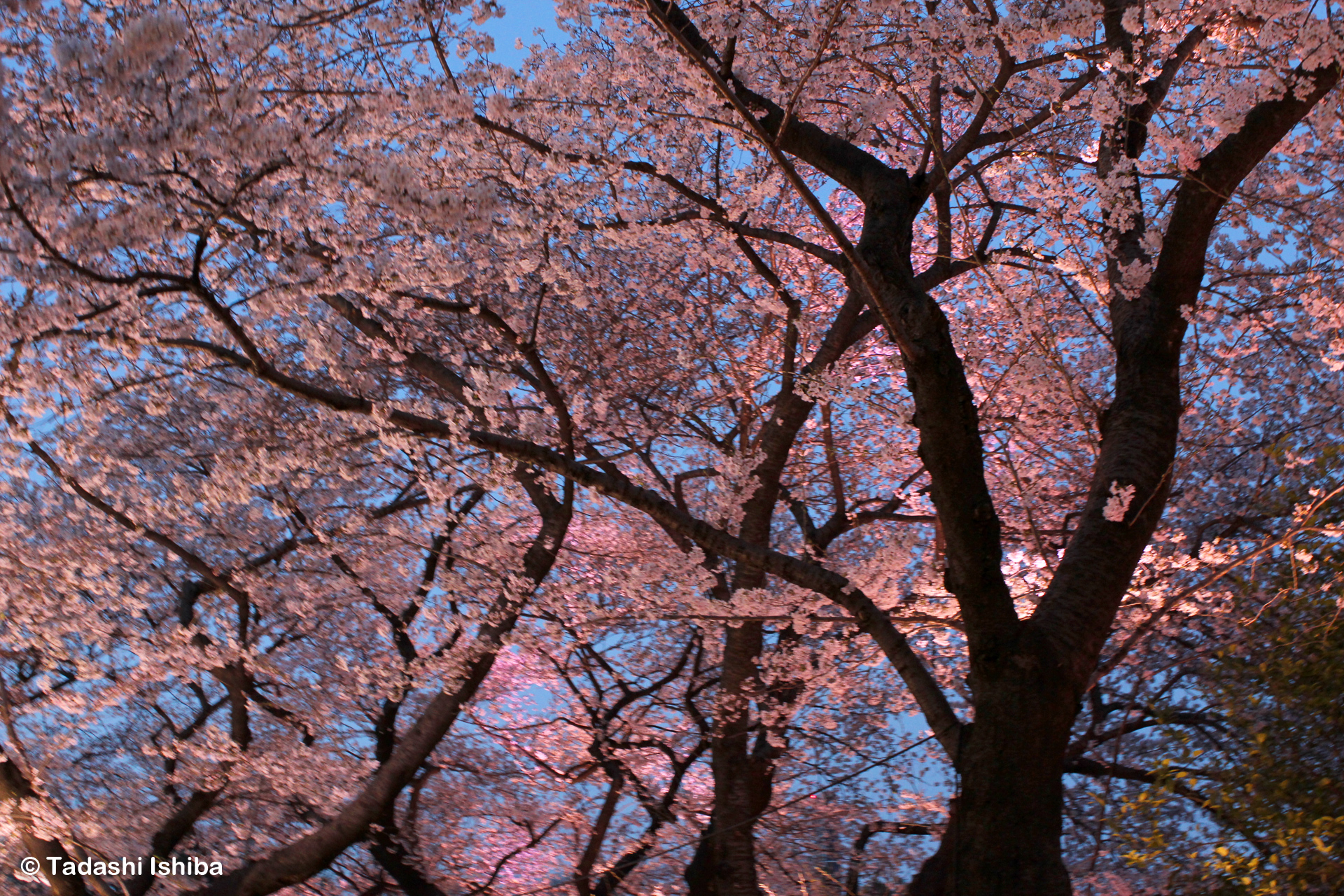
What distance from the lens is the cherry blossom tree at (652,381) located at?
346cm

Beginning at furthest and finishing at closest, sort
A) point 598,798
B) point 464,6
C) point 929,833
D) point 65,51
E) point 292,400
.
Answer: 1. point 598,798
2. point 292,400
3. point 929,833
4. point 464,6
5. point 65,51

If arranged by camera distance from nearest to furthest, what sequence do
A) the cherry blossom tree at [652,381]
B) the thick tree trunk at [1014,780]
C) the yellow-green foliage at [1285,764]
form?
1. the thick tree trunk at [1014,780]
2. the yellow-green foliage at [1285,764]
3. the cherry blossom tree at [652,381]

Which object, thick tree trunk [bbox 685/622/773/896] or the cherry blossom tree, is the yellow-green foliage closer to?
the cherry blossom tree

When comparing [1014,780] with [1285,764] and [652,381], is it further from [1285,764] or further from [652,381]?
[652,381]

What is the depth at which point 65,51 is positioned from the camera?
103 inches

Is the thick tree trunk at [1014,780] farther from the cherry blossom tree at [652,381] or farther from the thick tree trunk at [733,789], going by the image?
the thick tree trunk at [733,789]

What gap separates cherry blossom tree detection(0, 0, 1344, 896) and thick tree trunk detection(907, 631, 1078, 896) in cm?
1

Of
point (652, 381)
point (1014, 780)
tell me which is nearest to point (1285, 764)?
point (1014, 780)

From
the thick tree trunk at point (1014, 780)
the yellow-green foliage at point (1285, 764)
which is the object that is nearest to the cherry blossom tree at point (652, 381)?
the thick tree trunk at point (1014, 780)

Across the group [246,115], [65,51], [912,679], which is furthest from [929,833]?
[65,51]

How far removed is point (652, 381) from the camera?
7504 mm

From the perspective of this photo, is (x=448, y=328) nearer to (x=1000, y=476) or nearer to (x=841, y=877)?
(x=1000, y=476)

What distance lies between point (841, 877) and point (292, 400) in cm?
612

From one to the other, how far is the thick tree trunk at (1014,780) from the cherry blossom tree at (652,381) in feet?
0.04
